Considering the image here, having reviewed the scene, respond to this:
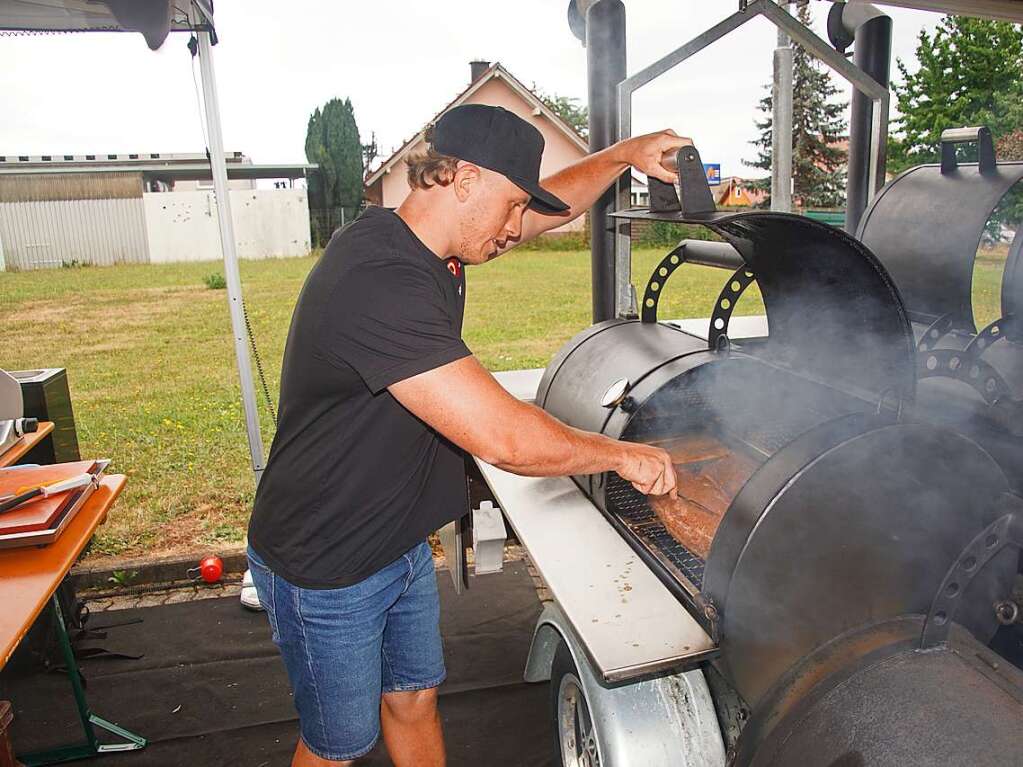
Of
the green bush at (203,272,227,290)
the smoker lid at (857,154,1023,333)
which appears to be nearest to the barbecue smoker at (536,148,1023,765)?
the smoker lid at (857,154,1023,333)

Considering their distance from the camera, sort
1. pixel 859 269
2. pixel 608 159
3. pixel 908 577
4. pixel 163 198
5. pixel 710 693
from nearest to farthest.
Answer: pixel 908 577 → pixel 859 269 → pixel 710 693 → pixel 608 159 → pixel 163 198

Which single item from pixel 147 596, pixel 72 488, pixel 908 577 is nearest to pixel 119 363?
pixel 147 596

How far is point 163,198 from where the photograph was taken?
55.1 ft

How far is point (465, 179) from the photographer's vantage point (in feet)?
5.66

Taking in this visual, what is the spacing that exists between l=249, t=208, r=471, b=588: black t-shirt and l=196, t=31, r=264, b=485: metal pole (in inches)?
74.0

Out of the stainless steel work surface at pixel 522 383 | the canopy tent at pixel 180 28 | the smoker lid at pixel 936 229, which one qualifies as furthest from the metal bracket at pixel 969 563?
the canopy tent at pixel 180 28

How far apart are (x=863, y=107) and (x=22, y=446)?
4166mm

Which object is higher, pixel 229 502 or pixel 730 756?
pixel 730 756

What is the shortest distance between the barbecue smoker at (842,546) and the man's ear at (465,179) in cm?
43

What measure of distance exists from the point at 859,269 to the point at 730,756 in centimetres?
110

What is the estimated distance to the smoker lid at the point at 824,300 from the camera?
1.50 metres

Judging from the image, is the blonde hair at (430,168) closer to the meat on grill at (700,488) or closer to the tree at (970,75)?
the meat on grill at (700,488)

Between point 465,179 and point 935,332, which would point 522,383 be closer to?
point 465,179

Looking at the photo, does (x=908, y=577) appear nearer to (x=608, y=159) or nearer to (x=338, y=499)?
(x=338, y=499)
